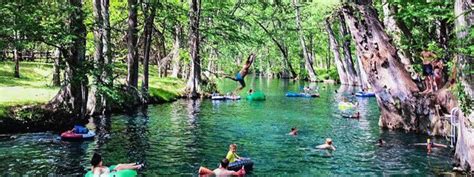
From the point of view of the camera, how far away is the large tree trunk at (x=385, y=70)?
2756 cm

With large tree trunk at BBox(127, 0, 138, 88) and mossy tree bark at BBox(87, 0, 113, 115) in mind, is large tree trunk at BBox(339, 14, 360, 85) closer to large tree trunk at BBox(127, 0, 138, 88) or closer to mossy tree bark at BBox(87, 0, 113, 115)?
large tree trunk at BBox(127, 0, 138, 88)

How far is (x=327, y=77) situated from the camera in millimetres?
94562

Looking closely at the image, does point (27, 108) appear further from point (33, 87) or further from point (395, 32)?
point (395, 32)

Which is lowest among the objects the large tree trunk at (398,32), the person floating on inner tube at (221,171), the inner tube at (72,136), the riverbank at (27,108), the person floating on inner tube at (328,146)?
the person floating on inner tube at (221,171)

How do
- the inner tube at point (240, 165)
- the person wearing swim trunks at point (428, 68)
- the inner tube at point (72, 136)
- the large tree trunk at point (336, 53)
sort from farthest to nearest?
the large tree trunk at point (336, 53) < the person wearing swim trunks at point (428, 68) < the inner tube at point (72, 136) < the inner tube at point (240, 165)

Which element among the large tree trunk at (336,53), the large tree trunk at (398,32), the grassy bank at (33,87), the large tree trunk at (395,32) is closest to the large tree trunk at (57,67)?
the grassy bank at (33,87)

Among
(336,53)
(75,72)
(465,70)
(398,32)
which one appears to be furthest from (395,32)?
(336,53)

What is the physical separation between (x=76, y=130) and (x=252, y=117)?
14779mm

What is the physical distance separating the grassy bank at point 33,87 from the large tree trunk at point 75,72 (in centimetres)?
87

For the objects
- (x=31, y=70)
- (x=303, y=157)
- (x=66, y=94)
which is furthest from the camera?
(x=31, y=70)

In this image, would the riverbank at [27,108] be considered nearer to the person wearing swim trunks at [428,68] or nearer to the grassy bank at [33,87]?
the grassy bank at [33,87]

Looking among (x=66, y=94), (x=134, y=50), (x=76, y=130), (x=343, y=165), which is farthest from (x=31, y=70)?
(x=343, y=165)

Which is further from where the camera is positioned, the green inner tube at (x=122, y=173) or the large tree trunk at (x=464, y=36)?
the large tree trunk at (x=464, y=36)

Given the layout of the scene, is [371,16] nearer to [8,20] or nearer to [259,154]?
[259,154]
